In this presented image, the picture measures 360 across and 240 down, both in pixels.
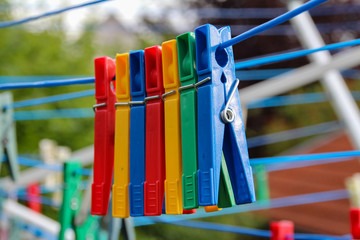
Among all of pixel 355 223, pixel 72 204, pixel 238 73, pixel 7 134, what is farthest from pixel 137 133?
pixel 238 73

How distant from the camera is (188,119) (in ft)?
3.34

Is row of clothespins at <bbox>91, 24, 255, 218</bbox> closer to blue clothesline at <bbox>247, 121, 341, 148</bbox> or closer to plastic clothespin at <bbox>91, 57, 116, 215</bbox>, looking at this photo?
plastic clothespin at <bbox>91, 57, 116, 215</bbox>

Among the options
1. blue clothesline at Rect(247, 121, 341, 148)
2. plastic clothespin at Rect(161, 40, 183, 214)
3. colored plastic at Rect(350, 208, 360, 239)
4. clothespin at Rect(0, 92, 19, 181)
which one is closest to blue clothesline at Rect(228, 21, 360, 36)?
blue clothesline at Rect(247, 121, 341, 148)

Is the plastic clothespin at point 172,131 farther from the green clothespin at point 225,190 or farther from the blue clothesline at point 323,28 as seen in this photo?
the blue clothesline at point 323,28

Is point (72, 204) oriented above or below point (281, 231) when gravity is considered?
above

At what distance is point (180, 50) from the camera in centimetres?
105

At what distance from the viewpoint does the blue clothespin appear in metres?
0.96

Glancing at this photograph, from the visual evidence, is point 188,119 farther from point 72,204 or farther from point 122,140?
point 72,204

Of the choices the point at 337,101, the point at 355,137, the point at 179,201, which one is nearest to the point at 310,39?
the point at 337,101

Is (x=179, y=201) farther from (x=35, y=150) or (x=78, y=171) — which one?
(x=35, y=150)

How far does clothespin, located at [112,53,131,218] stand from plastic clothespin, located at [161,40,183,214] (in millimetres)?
123

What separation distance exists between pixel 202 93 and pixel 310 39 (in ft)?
6.82

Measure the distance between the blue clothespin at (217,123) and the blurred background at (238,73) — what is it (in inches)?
176

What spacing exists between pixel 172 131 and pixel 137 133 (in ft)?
0.36
